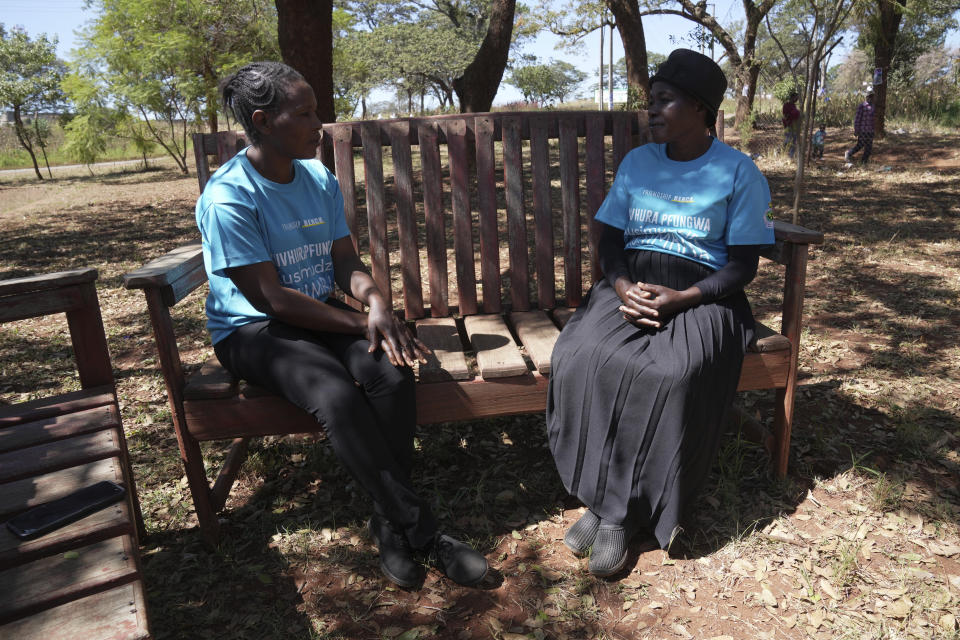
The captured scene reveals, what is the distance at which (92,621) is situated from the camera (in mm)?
1472

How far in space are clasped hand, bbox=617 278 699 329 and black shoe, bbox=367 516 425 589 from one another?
1197 millimetres

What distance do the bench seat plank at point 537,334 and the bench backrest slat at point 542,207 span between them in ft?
0.57

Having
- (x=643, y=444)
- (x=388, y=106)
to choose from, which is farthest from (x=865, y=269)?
(x=388, y=106)

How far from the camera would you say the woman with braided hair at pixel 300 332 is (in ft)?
7.79

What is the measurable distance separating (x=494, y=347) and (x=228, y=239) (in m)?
1.11

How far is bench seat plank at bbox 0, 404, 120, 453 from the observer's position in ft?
7.33

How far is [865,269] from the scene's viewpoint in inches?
231

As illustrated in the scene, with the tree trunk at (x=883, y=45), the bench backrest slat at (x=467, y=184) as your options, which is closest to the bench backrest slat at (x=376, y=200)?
the bench backrest slat at (x=467, y=184)

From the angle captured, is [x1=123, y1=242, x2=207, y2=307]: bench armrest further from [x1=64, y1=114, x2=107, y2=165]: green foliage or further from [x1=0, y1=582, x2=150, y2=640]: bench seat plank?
[x1=64, y1=114, x2=107, y2=165]: green foliage

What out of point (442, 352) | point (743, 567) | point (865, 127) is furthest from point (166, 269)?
point (865, 127)

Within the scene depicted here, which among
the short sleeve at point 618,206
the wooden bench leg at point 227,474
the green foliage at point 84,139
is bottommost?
the wooden bench leg at point 227,474

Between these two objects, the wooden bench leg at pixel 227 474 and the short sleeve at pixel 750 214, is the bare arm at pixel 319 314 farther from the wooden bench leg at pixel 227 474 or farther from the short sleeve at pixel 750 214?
the short sleeve at pixel 750 214

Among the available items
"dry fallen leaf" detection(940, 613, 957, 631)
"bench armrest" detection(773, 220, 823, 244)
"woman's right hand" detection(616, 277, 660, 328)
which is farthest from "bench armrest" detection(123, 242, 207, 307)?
"dry fallen leaf" detection(940, 613, 957, 631)

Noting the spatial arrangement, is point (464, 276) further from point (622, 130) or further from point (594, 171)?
point (622, 130)
